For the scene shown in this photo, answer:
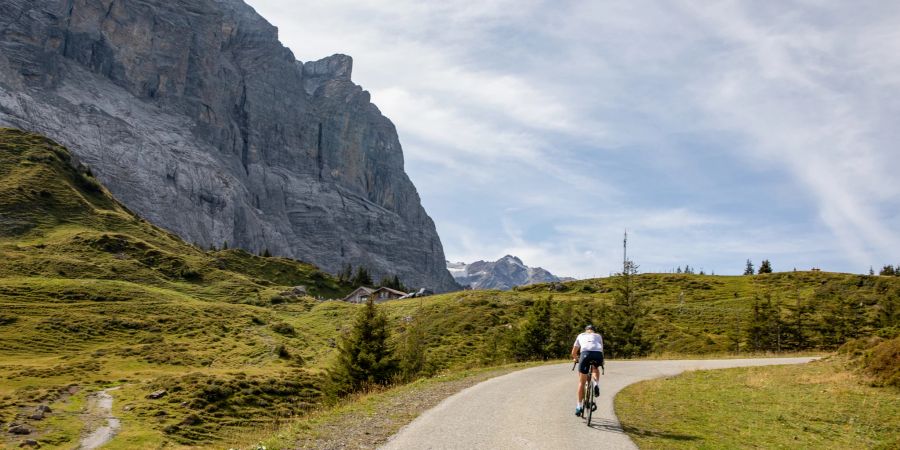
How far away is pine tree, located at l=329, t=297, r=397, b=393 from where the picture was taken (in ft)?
126

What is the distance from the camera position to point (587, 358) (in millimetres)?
16562

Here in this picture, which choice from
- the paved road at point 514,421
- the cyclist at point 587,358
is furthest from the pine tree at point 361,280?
the cyclist at point 587,358

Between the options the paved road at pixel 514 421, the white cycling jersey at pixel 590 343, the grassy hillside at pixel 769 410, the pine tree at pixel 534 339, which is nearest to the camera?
the paved road at pixel 514 421

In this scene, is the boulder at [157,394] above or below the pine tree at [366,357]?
below

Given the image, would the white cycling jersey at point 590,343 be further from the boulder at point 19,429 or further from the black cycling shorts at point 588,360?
the boulder at point 19,429

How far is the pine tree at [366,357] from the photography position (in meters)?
38.4

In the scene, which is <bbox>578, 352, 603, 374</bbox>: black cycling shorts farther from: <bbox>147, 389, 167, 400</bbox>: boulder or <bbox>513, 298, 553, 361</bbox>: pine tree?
<bbox>147, 389, 167, 400</bbox>: boulder

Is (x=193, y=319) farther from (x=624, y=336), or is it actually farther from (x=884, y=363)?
(x=884, y=363)

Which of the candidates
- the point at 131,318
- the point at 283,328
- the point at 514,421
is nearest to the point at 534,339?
the point at 514,421

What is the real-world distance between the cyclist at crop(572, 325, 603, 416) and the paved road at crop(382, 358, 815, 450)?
84 centimetres

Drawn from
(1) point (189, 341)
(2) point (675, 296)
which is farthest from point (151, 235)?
(2) point (675, 296)

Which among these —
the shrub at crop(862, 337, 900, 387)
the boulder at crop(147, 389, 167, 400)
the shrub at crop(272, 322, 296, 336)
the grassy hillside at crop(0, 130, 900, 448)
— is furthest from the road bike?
the shrub at crop(272, 322, 296, 336)

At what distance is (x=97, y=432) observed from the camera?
47562 mm

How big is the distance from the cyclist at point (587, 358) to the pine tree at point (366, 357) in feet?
74.6
